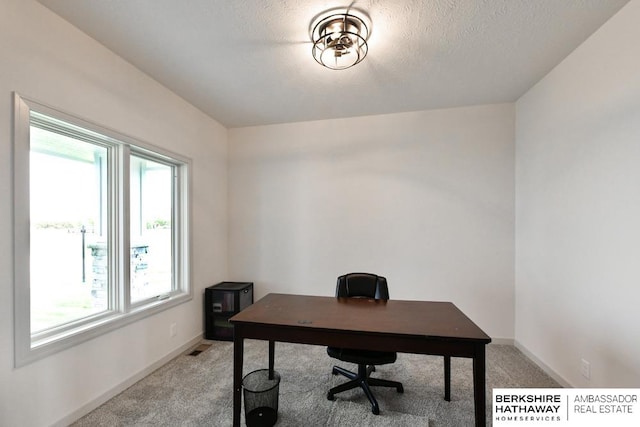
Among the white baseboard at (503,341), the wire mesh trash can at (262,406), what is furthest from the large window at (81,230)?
the white baseboard at (503,341)

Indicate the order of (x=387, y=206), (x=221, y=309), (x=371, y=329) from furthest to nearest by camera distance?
1. (x=387, y=206)
2. (x=221, y=309)
3. (x=371, y=329)

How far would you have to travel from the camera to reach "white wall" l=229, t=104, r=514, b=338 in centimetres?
319

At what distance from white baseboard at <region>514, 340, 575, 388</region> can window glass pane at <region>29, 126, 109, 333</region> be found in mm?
3771

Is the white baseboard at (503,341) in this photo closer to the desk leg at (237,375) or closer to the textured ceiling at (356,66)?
the textured ceiling at (356,66)

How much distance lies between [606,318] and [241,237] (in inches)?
141

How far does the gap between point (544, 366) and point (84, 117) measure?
4.26m

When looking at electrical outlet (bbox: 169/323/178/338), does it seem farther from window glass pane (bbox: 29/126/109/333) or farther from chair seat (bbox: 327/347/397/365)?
chair seat (bbox: 327/347/397/365)

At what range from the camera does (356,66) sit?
7.89 ft

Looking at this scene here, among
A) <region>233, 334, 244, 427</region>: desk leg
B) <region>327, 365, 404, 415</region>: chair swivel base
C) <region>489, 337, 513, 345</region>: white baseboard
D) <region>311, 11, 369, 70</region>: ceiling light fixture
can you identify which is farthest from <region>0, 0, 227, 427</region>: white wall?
<region>489, 337, 513, 345</region>: white baseboard

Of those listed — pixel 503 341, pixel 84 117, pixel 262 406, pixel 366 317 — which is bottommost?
pixel 503 341

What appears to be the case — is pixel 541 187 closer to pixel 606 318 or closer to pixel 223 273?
pixel 606 318

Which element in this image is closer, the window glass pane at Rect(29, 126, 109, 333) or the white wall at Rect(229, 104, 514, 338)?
the window glass pane at Rect(29, 126, 109, 333)

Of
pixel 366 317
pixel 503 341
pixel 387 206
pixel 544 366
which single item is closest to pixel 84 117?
pixel 366 317

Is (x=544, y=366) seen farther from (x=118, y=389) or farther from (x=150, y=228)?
(x=150, y=228)
